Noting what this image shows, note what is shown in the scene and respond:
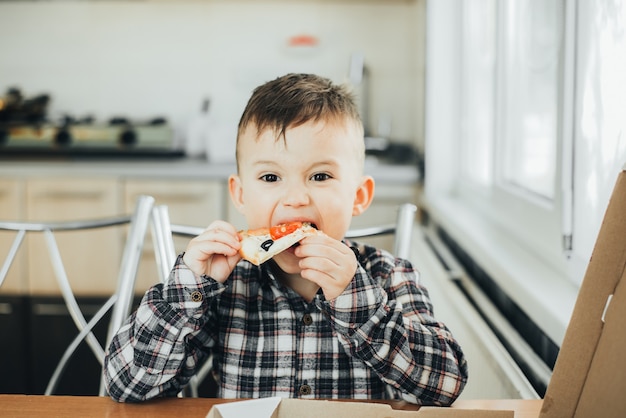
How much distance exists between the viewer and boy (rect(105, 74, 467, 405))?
86 cm

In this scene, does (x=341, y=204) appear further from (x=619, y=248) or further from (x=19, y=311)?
(x=19, y=311)

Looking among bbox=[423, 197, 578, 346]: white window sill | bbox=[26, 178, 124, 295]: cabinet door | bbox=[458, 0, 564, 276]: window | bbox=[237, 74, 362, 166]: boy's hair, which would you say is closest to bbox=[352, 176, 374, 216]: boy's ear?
bbox=[237, 74, 362, 166]: boy's hair

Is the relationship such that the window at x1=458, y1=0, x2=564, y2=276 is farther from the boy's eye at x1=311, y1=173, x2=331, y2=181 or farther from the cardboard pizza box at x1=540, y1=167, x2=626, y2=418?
the cardboard pizza box at x1=540, y1=167, x2=626, y2=418

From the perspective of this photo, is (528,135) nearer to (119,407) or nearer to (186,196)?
(119,407)

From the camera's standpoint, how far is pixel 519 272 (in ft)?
4.44

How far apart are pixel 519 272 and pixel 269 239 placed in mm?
670

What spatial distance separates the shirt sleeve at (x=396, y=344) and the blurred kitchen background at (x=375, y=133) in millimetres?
217

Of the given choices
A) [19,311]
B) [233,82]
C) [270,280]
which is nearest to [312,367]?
[270,280]

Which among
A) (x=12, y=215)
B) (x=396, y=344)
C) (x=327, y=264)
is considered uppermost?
(x=327, y=264)

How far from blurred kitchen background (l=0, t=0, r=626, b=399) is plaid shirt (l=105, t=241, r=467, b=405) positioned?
0.76ft

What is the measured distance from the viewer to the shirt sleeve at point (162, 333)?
0.88m

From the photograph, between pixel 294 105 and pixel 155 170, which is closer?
pixel 294 105

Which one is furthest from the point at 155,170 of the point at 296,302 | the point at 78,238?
the point at 296,302

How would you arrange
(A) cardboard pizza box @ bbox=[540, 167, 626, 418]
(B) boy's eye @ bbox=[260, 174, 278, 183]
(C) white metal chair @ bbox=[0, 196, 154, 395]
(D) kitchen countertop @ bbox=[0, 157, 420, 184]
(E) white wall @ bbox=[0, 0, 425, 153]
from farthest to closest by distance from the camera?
(E) white wall @ bbox=[0, 0, 425, 153] < (D) kitchen countertop @ bbox=[0, 157, 420, 184] < (C) white metal chair @ bbox=[0, 196, 154, 395] < (B) boy's eye @ bbox=[260, 174, 278, 183] < (A) cardboard pizza box @ bbox=[540, 167, 626, 418]
